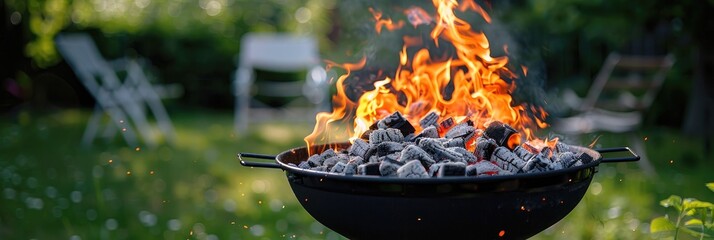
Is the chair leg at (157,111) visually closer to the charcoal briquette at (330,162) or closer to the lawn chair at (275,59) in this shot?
the lawn chair at (275,59)

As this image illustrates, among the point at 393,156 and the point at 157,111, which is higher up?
the point at 393,156

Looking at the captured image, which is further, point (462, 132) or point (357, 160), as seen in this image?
point (462, 132)

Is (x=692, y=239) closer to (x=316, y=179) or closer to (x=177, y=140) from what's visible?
(x=316, y=179)

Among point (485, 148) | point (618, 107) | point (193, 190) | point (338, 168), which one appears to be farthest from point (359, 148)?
point (618, 107)

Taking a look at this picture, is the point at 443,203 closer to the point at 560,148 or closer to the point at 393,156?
the point at 393,156

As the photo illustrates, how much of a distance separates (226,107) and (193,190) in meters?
4.85

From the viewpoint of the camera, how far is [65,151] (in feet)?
19.3

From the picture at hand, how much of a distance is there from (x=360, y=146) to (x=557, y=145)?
0.57m

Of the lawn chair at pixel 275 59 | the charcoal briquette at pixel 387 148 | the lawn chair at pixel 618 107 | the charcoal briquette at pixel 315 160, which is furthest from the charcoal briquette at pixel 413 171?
the lawn chair at pixel 275 59

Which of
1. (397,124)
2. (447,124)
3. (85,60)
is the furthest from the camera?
(85,60)

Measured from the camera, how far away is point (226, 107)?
927 cm

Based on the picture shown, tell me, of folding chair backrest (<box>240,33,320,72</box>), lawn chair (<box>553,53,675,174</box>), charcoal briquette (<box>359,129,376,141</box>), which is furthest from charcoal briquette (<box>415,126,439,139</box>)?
folding chair backrest (<box>240,33,320,72</box>)

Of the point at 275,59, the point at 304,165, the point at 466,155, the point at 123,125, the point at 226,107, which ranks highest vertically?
the point at 466,155

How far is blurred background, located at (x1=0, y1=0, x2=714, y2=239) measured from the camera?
12.7ft
